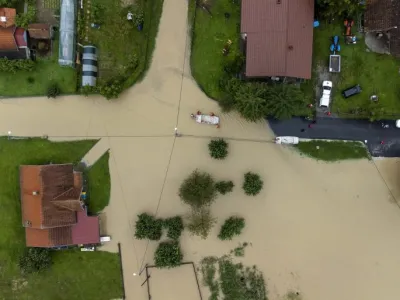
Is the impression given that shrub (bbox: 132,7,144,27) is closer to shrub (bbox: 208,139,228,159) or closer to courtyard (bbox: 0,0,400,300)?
courtyard (bbox: 0,0,400,300)

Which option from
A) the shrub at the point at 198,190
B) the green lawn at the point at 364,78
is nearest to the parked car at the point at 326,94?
the green lawn at the point at 364,78

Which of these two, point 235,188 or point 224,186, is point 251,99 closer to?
point 224,186

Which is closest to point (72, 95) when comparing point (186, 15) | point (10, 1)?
point (10, 1)

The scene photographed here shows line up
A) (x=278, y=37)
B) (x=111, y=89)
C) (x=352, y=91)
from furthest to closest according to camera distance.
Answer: (x=352, y=91) < (x=111, y=89) < (x=278, y=37)

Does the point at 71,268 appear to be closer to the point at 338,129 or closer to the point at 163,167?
the point at 163,167

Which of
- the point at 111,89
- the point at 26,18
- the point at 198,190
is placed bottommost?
the point at 198,190

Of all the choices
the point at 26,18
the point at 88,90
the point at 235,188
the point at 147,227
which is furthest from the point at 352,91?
the point at 26,18

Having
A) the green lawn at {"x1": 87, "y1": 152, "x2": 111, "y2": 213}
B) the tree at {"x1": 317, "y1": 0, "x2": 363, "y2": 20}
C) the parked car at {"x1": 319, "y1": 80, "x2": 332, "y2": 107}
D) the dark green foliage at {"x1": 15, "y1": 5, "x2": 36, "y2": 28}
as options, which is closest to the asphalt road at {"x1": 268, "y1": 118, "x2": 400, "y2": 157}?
the parked car at {"x1": 319, "y1": 80, "x2": 332, "y2": 107}

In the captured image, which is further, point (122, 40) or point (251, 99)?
point (122, 40)

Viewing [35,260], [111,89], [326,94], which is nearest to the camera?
[111,89]
